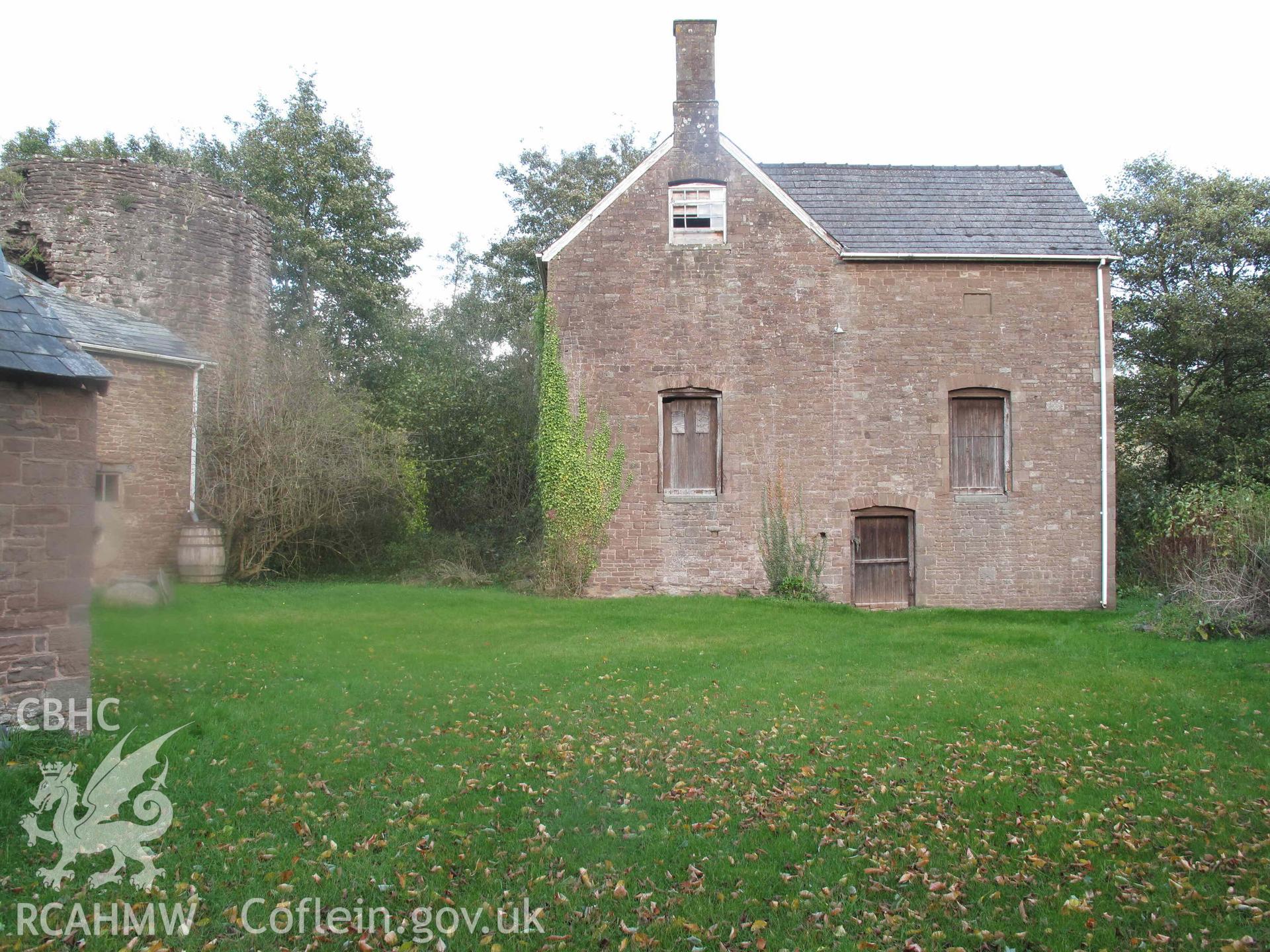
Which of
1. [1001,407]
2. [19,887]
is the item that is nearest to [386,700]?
[19,887]

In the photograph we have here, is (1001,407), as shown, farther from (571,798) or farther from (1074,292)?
(571,798)

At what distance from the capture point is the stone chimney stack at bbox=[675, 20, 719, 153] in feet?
53.7

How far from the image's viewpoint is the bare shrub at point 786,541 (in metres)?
16.0

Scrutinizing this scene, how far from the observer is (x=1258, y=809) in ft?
18.1

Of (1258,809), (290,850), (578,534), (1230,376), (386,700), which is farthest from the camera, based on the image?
(1230,376)

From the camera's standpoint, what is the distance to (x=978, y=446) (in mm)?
16438

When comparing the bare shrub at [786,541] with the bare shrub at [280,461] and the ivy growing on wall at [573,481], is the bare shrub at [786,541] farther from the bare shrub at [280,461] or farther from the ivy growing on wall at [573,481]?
the bare shrub at [280,461]

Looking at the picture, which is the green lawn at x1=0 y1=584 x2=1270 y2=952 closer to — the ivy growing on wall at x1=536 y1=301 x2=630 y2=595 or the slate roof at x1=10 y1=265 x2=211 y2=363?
the ivy growing on wall at x1=536 y1=301 x2=630 y2=595

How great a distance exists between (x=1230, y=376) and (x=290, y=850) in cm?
2337

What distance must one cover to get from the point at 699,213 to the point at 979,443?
6.98 m

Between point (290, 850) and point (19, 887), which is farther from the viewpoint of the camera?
point (290, 850)

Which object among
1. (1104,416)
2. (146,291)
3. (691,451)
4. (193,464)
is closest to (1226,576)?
(1104,416)

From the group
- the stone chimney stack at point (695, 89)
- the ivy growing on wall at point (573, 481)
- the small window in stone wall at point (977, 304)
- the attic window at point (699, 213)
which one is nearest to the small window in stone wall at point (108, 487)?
the ivy growing on wall at point (573, 481)

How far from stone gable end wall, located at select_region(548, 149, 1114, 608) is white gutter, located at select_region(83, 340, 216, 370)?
7.93 metres
